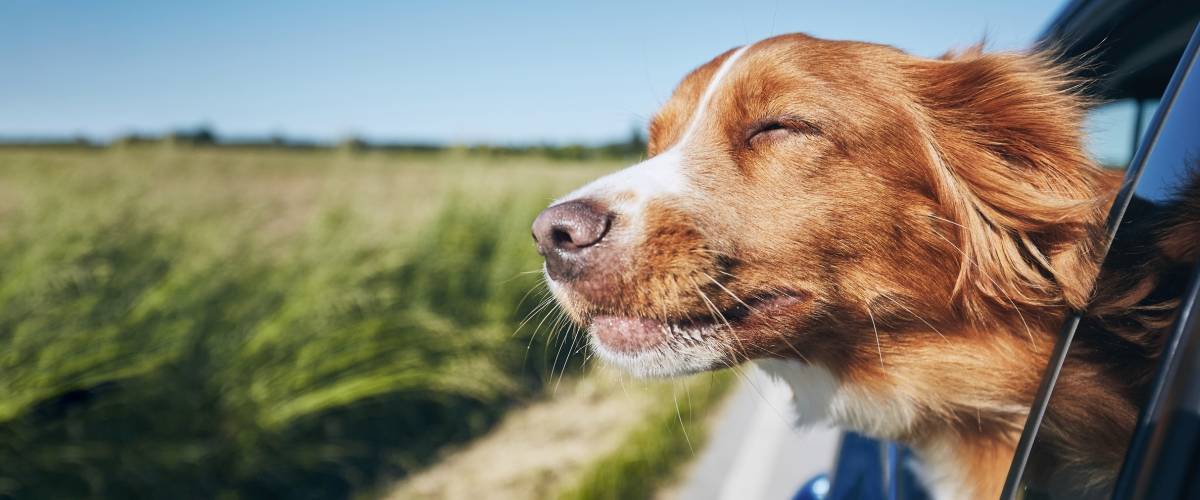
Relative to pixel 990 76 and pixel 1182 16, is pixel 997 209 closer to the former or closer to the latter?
pixel 990 76

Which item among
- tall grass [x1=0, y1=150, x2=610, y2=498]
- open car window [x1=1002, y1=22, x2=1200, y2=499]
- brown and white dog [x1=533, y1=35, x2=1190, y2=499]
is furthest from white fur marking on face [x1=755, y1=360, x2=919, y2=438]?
tall grass [x1=0, y1=150, x2=610, y2=498]

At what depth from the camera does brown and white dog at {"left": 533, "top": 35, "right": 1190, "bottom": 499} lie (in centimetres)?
145

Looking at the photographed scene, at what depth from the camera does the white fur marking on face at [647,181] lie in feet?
5.11

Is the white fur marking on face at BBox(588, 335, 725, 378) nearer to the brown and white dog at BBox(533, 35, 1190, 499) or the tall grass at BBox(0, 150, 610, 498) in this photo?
the brown and white dog at BBox(533, 35, 1190, 499)

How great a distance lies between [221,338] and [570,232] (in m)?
3.37

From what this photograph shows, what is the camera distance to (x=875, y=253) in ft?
4.94

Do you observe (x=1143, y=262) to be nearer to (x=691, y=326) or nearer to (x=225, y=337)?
(x=691, y=326)

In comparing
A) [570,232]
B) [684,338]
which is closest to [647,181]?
[570,232]

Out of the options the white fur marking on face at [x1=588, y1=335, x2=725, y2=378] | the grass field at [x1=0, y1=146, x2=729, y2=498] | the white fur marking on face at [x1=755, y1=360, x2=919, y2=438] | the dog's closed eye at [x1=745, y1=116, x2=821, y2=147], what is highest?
the dog's closed eye at [x1=745, y1=116, x2=821, y2=147]

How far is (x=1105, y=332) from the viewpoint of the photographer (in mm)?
1081

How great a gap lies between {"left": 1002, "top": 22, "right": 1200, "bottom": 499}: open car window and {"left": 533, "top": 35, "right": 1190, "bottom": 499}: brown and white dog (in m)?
0.29

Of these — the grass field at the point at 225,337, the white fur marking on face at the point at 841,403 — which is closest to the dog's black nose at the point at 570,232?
A: the grass field at the point at 225,337

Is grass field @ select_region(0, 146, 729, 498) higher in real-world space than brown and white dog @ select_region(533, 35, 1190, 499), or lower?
lower

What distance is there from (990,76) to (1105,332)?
742 mm
